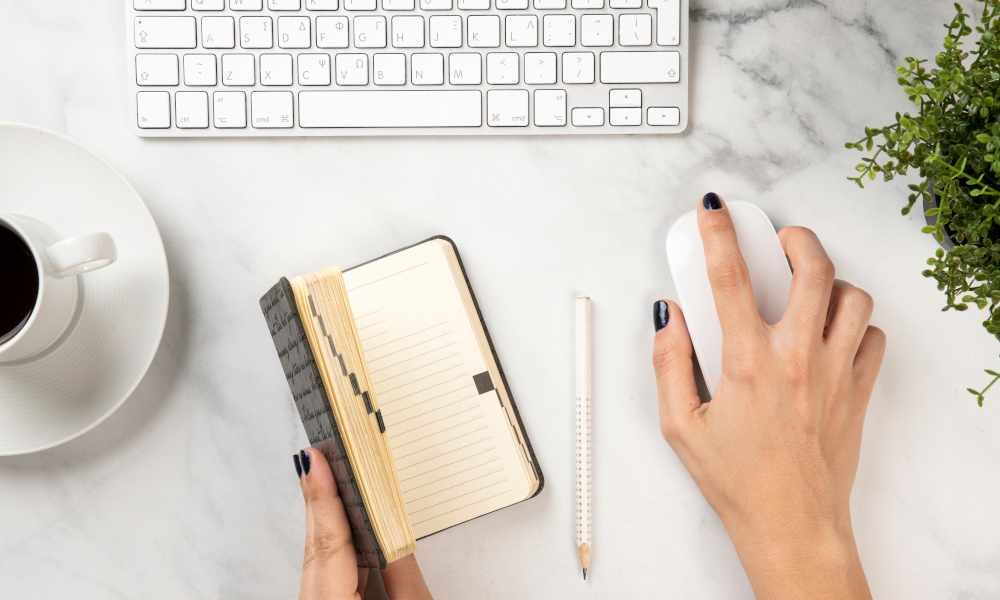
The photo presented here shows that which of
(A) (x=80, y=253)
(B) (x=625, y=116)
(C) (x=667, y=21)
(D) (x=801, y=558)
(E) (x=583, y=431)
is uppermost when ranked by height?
(C) (x=667, y=21)

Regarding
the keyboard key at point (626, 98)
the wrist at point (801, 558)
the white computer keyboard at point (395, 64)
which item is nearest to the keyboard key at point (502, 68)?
the white computer keyboard at point (395, 64)

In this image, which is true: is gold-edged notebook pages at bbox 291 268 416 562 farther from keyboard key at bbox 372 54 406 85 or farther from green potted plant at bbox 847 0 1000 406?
green potted plant at bbox 847 0 1000 406

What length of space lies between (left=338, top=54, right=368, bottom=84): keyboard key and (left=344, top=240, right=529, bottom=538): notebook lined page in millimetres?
203

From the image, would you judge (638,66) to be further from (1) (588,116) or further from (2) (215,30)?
(2) (215,30)

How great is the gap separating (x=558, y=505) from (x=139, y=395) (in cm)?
51

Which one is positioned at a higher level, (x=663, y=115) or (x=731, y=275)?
(x=663, y=115)

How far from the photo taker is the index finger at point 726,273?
625 mm

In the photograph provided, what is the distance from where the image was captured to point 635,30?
668 mm

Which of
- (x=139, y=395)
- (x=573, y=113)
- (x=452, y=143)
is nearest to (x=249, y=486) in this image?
(x=139, y=395)

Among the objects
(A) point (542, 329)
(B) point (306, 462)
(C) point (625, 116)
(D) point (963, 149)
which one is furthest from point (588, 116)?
(B) point (306, 462)

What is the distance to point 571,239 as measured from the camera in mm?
700

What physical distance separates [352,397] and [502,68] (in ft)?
1.32

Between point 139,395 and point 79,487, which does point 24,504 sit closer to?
point 79,487

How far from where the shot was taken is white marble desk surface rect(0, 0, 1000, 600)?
2.27 feet
